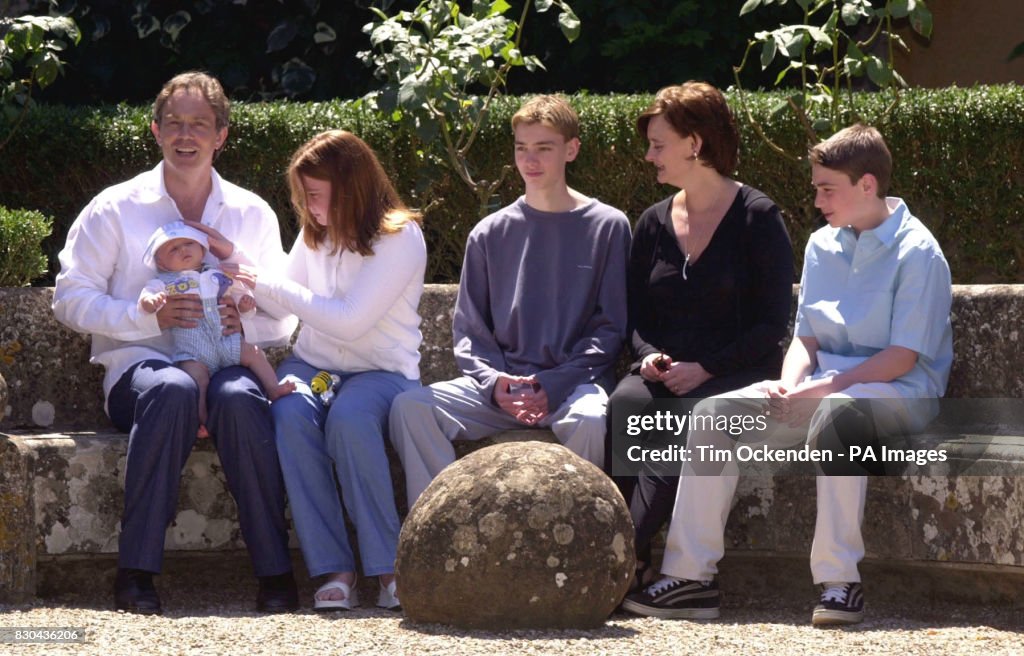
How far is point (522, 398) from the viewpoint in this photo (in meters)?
4.87

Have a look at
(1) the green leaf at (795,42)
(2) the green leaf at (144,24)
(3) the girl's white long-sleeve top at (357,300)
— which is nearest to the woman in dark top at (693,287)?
(3) the girl's white long-sleeve top at (357,300)

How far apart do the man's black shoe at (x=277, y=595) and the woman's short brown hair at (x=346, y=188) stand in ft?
3.60

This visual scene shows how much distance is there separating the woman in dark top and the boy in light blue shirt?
11cm

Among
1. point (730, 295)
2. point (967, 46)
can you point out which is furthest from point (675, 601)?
point (967, 46)

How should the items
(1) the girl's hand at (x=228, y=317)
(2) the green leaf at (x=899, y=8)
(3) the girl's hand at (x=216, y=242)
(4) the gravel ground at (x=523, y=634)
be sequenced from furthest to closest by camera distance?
(2) the green leaf at (x=899, y=8)
(3) the girl's hand at (x=216, y=242)
(1) the girl's hand at (x=228, y=317)
(4) the gravel ground at (x=523, y=634)

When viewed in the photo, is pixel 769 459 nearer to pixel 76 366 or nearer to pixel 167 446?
pixel 167 446

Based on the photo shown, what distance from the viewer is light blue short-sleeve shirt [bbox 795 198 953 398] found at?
4.56 meters

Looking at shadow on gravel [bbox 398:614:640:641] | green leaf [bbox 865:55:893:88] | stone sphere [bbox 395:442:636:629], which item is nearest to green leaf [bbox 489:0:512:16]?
green leaf [bbox 865:55:893:88]

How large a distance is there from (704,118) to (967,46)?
4813 mm

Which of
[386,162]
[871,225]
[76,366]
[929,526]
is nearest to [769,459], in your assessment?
[929,526]

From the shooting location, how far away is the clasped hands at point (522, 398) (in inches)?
192

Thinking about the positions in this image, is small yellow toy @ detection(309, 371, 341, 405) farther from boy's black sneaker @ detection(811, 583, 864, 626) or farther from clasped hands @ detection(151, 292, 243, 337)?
boy's black sneaker @ detection(811, 583, 864, 626)

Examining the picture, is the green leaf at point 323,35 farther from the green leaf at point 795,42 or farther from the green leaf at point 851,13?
the green leaf at point 851,13

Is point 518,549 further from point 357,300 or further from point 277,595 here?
point 357,300
